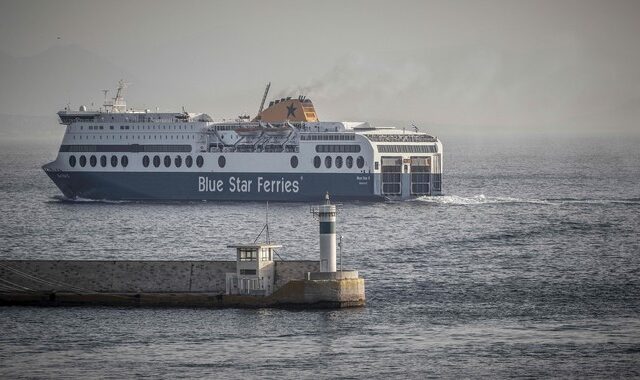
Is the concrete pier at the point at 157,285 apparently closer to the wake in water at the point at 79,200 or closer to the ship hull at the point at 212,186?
the ship hull at the point at 212,186

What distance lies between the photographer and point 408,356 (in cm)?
4194

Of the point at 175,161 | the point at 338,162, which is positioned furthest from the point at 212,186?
the point at 338,162

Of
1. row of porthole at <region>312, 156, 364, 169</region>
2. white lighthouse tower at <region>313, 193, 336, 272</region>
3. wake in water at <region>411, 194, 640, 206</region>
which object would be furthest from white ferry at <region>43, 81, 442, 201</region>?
white lighthouse tower at <region>313, 193, 336, 272</region>

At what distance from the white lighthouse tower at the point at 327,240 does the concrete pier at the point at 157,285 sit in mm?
498

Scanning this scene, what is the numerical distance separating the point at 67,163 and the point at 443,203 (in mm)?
24794

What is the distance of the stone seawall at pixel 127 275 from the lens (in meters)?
47.5

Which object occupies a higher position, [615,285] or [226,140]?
[226,140]

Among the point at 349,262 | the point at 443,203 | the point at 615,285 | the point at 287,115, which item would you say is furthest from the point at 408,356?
the point at 287,115

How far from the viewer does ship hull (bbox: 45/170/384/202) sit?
319 feet

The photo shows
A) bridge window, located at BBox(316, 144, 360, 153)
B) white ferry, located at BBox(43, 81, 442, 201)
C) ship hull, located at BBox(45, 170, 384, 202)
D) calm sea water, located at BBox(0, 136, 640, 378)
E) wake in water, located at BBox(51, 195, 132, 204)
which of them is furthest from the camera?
wake in water, located at BBox(51, 195, 132, 204)

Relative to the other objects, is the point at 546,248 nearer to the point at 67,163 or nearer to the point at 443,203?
the point at 443,203

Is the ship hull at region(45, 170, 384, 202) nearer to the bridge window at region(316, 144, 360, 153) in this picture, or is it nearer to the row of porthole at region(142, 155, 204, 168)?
the row of porthole at region(142, 155, 204, 168)

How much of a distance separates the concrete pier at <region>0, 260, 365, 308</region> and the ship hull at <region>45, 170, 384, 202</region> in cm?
4908

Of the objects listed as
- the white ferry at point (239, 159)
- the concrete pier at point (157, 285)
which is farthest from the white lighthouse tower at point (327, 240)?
the white ferry at point (239, 159)
